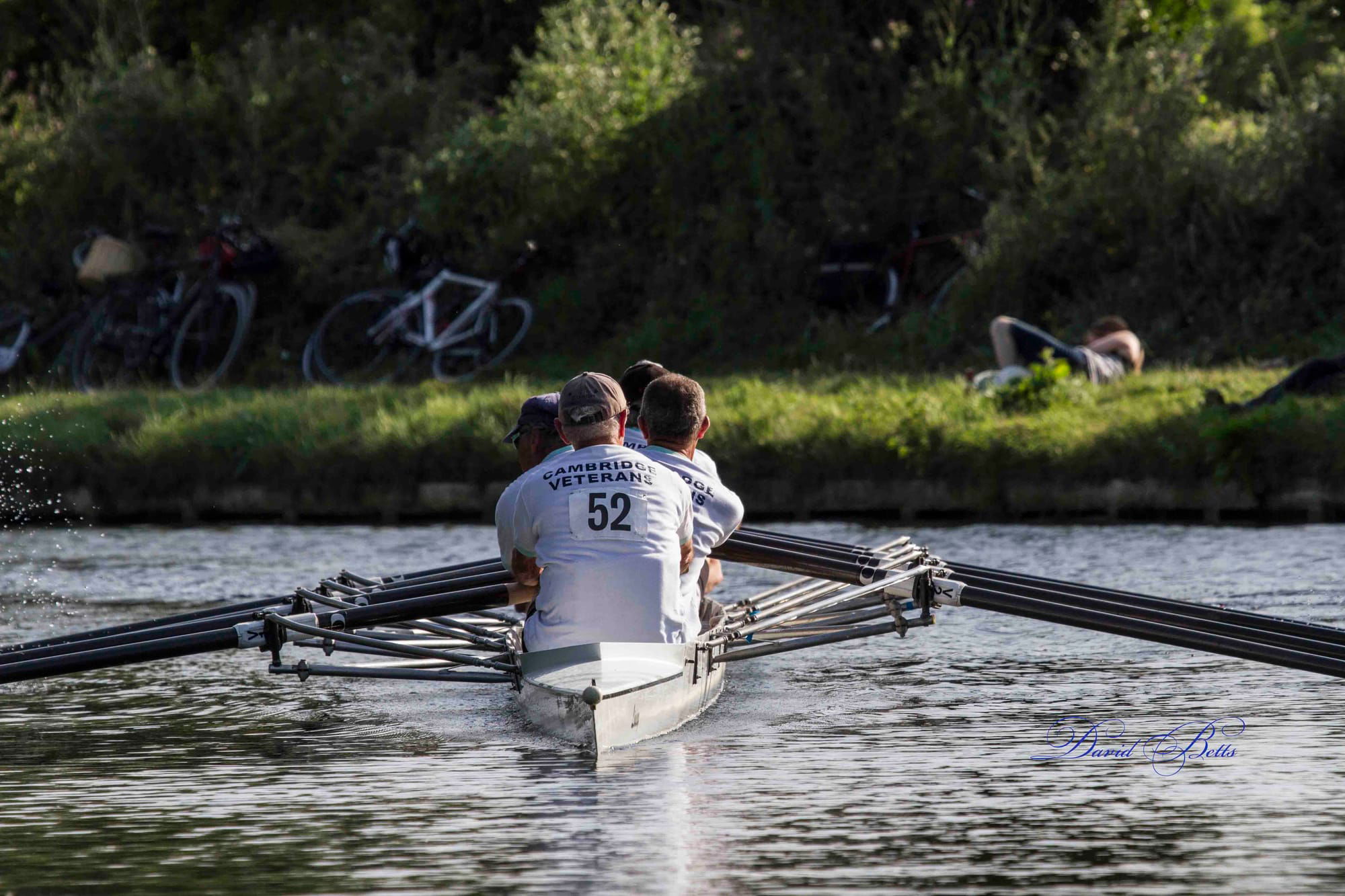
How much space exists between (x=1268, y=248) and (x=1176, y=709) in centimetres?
1209

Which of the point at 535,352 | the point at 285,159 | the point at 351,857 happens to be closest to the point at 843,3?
the point at 535,352

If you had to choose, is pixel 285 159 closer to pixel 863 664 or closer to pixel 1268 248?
pixel 1268 248

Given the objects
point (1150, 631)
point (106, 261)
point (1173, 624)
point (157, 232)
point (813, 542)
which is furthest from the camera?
point (106, 261)

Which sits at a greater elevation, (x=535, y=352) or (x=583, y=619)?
(x=535, y=352)

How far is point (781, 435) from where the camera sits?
48.9ft

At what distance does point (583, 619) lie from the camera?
6820 millimetres

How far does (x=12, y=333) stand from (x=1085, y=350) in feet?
42.3

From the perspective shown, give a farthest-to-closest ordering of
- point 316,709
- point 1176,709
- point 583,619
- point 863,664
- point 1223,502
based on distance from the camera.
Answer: point 1223,502 → point 863,664 → point 316,709 → point 1176,709 → point 583,619

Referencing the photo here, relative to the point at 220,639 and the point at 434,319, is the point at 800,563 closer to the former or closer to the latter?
the point at 220,639

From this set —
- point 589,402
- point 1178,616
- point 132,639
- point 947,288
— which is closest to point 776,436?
point 947,288

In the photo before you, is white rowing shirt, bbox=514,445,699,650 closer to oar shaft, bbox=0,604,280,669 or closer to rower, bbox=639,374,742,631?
rower, bbox=639,374,742,631

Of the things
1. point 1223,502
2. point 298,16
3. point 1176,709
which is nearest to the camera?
point 1176,709

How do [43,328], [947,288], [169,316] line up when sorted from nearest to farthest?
1. [947,288]
2. [169,316]
3. [43,328]

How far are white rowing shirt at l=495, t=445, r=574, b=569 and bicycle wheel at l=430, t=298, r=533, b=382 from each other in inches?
536
